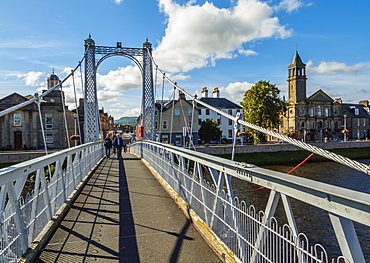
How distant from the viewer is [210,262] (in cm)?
379

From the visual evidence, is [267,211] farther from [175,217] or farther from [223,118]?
[223,118]

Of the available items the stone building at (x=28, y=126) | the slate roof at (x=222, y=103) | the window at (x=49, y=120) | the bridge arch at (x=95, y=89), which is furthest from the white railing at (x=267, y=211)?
the slate roof at (x=222, y=103)

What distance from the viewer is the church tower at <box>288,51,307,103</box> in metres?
63.3

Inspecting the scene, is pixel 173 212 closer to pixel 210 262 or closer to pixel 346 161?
pixel 210 262

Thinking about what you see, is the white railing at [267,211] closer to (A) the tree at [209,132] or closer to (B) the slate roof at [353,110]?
(A) the tree at [209,132]

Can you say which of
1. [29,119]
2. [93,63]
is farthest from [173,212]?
[29,119]

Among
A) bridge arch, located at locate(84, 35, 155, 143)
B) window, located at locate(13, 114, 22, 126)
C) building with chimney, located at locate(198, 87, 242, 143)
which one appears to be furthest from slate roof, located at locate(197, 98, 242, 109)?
bridge arch, located at locate(84, 35, 155, 143)

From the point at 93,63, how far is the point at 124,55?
2138mm

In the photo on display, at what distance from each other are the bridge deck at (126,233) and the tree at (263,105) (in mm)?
31279

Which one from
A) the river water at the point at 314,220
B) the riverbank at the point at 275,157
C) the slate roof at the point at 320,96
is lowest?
the river water at the point at 314,220

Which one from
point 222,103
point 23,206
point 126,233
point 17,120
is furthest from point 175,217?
point 222,103

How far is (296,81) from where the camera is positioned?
63.1 metres

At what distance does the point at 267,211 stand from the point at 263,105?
35.4 m

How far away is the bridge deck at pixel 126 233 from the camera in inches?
157
